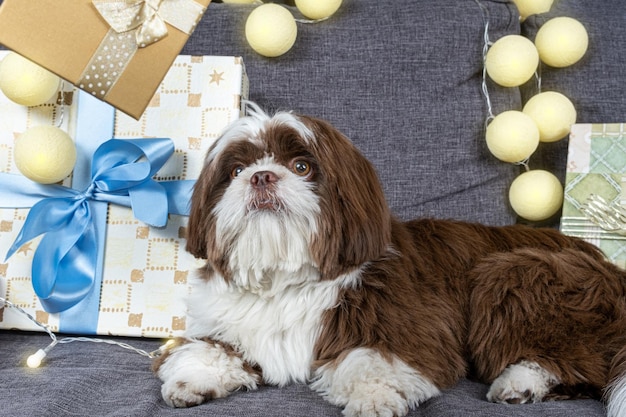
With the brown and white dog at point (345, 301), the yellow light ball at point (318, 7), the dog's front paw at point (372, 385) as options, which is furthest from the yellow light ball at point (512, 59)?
the dog's front paw at point (372, 385)

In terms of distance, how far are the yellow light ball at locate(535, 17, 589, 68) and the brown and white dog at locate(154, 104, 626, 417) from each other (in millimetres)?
911

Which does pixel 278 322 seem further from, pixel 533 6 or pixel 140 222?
pixel 533 6

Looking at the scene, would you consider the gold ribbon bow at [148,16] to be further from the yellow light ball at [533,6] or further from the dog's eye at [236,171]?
the yellow light ball at [533,6]

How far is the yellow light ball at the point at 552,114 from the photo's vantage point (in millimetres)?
2361

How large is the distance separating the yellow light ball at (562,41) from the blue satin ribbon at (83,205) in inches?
50.9

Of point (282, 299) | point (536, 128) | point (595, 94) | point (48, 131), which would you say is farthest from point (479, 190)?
point (48, 131)

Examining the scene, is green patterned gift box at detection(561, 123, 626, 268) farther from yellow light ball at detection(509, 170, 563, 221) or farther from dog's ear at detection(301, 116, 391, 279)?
dog's ear at detection(301, 116, 391, 279)

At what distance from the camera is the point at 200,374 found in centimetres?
157

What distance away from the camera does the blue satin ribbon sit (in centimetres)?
204

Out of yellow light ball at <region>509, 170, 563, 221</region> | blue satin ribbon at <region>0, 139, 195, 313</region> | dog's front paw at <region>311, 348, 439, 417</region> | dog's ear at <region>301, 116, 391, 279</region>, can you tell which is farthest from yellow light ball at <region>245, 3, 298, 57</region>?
dog's front paw at <region>311, 348, 439, 417</region>

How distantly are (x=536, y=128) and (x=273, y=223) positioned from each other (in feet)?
3.85

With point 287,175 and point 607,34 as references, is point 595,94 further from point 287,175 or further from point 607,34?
point 287,175

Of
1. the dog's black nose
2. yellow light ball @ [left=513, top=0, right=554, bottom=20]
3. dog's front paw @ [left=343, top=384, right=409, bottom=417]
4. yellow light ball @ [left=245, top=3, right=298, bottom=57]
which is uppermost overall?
yellow light ball @ [left=513, top=0, right=554, bottom=20]

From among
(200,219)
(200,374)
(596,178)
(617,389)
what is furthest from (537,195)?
(200,374)
